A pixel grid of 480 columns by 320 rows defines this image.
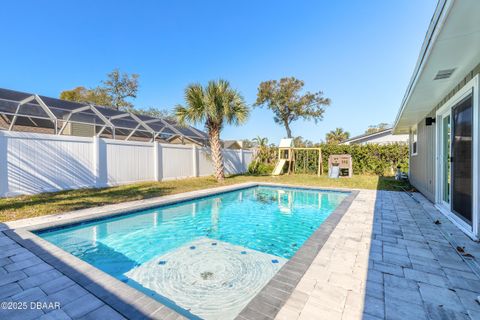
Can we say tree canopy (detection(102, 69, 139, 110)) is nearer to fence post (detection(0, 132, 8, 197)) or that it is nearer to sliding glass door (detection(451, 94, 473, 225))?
fence post (detection(0, 132, 8, 197))

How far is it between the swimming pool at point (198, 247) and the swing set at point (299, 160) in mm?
8733

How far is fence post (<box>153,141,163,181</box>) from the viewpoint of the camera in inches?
418

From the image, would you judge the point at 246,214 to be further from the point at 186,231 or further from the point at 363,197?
the point at 363,197

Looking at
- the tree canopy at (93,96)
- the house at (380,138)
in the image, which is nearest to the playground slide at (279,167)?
the house at (380,138)

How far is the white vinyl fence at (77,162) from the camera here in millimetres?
6535

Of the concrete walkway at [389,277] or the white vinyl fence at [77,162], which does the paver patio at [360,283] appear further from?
the white vinyl fence at [77,162]

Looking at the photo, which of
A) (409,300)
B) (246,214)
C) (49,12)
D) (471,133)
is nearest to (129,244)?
(246,214)

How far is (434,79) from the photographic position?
12.9 feet

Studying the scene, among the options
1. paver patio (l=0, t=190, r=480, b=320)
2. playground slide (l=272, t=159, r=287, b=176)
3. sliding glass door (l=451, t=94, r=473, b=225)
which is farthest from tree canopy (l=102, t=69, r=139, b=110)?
sliding glass door (l=451, t=94, r=473, b=225)

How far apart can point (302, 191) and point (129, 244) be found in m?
7.33

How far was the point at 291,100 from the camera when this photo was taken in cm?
2566

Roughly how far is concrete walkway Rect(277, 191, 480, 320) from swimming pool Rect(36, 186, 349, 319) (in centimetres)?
80

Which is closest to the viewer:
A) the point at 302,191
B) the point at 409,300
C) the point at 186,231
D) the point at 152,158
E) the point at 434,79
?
the point at 409,300

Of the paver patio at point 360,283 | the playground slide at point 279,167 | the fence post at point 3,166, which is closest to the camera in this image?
the paver patio at point 360,283
